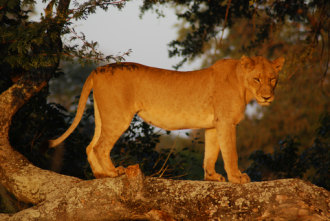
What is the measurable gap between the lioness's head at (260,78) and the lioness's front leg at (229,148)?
46 centimetres

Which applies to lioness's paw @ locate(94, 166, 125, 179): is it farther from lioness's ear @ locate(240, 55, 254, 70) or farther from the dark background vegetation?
lioness's ear @ locate(240, 55, 254, 70)

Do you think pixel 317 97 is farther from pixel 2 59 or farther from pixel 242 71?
pixel 2 59

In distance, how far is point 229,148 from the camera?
15.6ft

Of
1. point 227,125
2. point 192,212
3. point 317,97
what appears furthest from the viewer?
point 317,97

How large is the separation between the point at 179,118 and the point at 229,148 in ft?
2.23

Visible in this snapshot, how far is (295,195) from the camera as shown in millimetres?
3826

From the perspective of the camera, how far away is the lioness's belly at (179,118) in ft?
16.3

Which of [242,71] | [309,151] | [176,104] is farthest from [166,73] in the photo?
[309,151]

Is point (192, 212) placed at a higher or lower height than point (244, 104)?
lower

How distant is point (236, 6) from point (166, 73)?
3.55 m

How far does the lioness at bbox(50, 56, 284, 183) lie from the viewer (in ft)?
15.6

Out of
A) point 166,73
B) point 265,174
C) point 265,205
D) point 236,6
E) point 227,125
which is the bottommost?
point 265,174

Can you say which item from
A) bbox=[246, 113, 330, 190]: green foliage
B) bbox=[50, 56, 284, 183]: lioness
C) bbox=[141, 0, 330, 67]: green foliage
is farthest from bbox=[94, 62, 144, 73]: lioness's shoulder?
bbox=[246, 113, 330, 190]: green foliage

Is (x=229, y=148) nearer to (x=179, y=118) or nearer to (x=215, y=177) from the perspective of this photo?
(x=215, y=177)
